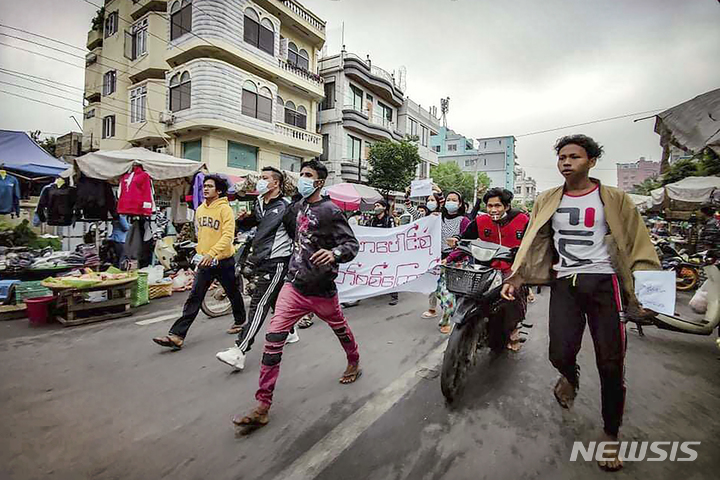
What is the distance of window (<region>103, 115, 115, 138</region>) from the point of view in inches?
839

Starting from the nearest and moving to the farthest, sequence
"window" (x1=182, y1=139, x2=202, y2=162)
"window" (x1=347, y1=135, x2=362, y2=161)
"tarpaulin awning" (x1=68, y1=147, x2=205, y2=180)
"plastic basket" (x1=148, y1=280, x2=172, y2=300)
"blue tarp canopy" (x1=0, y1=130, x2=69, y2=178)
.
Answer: "tarpaulin awning" (x1=68, y1=147, x2=205, y2=180) < "plastic basket" (x1=148, y1=280, x2=172, y2=300) < "blue tarp canopy" (x1=0, y1=130, x2=69, y2=178) < "window" (x1=182, y1=139, x2=202, y2=162) < "window" (x1=347, y1=135, x2=362, y2=161)

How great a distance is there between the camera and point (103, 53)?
22188 millimetres

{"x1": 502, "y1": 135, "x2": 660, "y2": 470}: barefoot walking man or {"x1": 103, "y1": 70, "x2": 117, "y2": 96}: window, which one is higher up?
{"x1": 103, "y1": 70, "x2": 117, "y2": 96}: window

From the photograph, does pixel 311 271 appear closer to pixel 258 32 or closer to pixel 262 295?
pixel 262 295

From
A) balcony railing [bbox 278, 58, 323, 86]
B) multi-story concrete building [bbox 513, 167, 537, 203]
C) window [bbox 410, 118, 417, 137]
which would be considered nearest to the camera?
balcony railing [bbox 278, 58, 323, 86]

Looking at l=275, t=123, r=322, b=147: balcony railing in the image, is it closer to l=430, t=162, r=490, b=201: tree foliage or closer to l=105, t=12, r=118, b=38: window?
l=105, t=12, r=118, b=38: window

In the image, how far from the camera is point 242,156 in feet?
61.3

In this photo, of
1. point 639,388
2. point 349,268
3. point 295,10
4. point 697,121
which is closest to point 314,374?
point 349,268

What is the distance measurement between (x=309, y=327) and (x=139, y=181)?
428 centimetres

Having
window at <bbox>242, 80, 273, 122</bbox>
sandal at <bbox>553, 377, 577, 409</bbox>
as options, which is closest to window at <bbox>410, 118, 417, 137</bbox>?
window at <bbox>242, 80, 273, 122</bbox>

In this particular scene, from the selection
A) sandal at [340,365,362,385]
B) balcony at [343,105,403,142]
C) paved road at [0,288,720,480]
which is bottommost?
paved road at [0,288,720,480]

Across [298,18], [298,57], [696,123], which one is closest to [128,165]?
[696,123]

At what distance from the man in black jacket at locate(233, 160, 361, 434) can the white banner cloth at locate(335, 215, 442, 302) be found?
2480 millimetres

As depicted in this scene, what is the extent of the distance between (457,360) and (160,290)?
5.98 m
